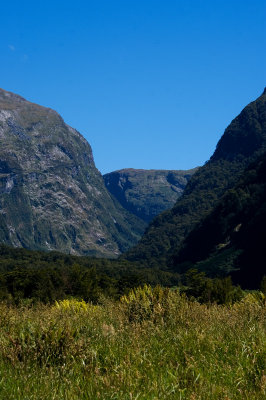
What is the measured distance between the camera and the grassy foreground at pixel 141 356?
606cm

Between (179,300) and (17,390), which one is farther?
(179,300)

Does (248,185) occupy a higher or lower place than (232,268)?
higher

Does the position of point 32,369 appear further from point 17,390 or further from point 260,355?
point 260,355

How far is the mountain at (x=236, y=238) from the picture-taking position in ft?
400

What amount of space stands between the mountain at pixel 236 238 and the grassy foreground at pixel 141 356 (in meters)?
105

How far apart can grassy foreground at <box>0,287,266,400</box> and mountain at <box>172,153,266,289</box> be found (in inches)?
4139

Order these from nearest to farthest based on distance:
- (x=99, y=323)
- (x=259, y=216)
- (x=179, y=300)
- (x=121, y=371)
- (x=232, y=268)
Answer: (x=121, y=371) → (x=99, y=323) → (x=179, y=300) → (x=232, y=268) → (x=259, y=216)

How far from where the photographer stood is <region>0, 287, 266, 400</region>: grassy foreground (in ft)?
19.9

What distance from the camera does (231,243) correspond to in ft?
489

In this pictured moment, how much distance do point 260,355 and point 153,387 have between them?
2195 mm

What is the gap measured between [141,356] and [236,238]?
145m

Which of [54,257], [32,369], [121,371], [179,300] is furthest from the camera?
[54,257]

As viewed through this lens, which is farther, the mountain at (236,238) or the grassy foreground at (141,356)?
the mountain at (236,238)

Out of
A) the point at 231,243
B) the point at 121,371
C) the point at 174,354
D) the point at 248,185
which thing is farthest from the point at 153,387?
the point at 248,185
